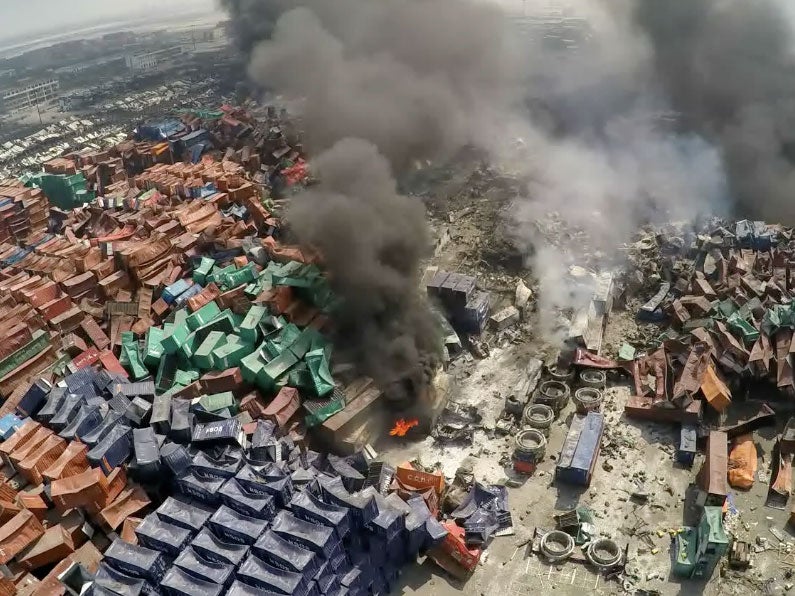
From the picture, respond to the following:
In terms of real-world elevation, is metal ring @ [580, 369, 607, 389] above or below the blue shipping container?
below

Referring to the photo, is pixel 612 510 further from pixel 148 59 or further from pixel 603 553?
pixel 148 59

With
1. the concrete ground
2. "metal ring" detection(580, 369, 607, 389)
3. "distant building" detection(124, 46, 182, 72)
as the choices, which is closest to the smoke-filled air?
"metal ring" detection(580, 369, 607, 389)

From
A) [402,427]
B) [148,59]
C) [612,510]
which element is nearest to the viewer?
[612,510]

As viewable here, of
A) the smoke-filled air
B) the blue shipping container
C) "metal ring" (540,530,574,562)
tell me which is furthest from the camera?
the smoke-filled air

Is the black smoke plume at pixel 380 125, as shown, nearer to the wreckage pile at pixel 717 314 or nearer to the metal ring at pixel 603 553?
the metal ring at pixel 603 553

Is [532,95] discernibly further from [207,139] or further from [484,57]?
[207,139]

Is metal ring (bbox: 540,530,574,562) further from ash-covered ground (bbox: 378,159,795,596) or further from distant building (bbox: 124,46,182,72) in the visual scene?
distant building (bbox: 124,46,182,72)

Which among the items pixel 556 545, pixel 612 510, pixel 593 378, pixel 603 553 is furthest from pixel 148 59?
pixel 603 553
